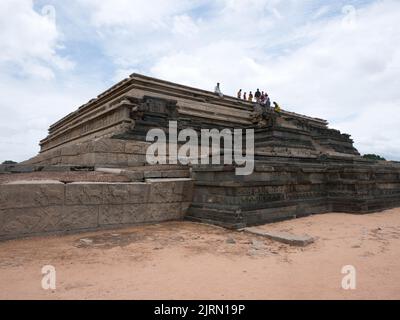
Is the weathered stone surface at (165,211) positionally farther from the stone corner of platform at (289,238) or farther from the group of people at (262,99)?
the group of people at (262,99)

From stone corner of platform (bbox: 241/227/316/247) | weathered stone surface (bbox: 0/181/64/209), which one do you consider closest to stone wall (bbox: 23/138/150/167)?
weathered stone surface (bbox: 0/181/64/209)

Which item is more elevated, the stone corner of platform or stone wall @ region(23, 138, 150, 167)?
stone wall @ region(23, 138, 150, 167)

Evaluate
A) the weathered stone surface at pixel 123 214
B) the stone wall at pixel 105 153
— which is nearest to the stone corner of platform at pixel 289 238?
the weathered stone surface at pixel 123 214

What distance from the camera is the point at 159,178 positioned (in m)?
7.15

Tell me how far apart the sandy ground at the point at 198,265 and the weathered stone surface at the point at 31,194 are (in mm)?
585

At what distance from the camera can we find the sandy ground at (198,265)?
124 inches

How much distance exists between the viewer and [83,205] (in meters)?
5.74

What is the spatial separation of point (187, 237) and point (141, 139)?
6.14 meters

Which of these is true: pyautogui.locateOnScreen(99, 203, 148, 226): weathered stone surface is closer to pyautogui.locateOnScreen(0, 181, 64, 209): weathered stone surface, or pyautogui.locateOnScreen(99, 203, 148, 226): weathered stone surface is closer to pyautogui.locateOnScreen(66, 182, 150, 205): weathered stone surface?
pyautogui.locateOnScreen(66, 182, 150, 205): weathered stone surface

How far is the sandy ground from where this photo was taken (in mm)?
3156

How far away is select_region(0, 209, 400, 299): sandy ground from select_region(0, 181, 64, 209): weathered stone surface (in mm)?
585

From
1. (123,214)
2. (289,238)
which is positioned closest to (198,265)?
(289,238)

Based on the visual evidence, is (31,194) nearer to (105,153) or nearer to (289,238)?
(289,238)

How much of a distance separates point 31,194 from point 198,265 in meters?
3.08
